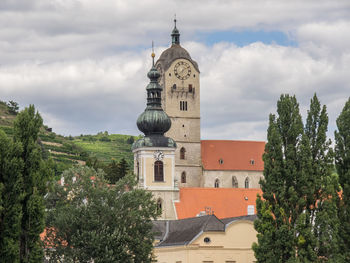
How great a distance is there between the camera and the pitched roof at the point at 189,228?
64500 mm

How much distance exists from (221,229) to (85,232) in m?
14.7

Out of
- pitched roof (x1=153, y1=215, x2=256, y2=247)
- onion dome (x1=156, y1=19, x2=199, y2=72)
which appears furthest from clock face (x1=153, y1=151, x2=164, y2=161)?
onion dome (x1=156, y1=19, x2=199, y2=72)

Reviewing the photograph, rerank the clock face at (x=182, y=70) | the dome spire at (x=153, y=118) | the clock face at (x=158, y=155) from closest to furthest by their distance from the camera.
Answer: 1. the clock face at (x=158, y=155)
2. the dome spire at (x=153, y=118)
3. the clock face at (x=182, y=70)

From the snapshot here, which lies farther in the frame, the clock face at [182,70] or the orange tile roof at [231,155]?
the clock face at [182,70]

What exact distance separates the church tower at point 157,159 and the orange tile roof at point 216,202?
1283mm

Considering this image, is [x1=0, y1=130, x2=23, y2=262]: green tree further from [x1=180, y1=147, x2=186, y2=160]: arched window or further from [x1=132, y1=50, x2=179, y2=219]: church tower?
[x1=180, y1=147, x2=186, y2=160]: arched window

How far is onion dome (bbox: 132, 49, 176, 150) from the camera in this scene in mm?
85438

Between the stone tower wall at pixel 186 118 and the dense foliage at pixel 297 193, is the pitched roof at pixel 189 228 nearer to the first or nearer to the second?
the dense foliage at pixel 297 193

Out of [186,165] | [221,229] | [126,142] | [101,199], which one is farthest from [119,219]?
[126,142]

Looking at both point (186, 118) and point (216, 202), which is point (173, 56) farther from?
point (216, 202)

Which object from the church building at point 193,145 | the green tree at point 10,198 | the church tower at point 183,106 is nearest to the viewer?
the green tree at point 10,198

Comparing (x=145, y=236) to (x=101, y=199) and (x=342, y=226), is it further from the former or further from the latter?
(x=342, y=226)

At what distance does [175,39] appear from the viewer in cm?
11406

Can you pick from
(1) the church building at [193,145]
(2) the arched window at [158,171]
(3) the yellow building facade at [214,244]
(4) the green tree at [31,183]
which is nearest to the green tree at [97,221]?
(3) the yellow building facade at [214,244]
